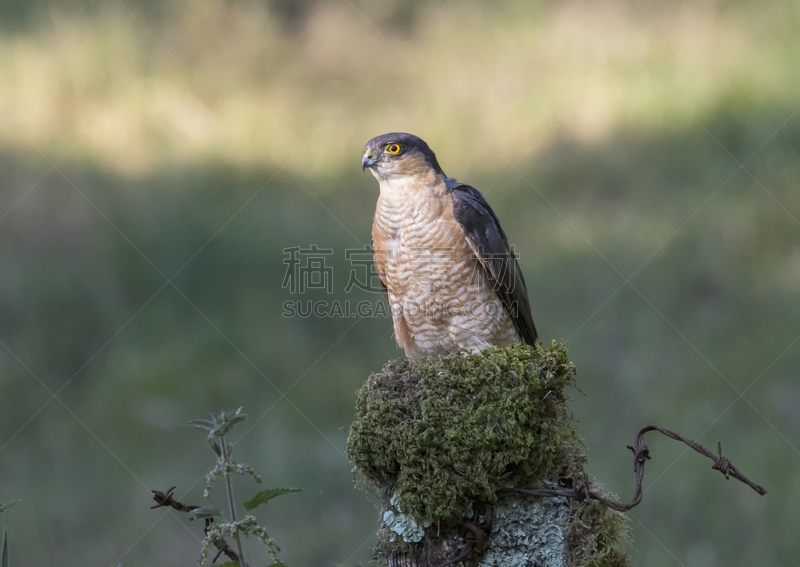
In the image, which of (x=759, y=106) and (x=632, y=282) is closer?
(x=632, y=282)

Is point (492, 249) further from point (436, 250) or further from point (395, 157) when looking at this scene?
point (395, 157)

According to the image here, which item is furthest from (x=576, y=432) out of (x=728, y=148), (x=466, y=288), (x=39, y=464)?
(x=728, y=148)

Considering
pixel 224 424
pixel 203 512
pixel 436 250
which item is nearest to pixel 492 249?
pixel 436 250

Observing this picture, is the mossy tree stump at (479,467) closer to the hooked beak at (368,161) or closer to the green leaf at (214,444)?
the green leaf at (214,444)

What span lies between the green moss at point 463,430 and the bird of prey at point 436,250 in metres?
1.09

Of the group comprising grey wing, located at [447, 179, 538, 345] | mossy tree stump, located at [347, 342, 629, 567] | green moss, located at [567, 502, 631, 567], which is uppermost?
grey wing, located at [447, 179, 538, 345]

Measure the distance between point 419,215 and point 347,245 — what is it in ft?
9.72

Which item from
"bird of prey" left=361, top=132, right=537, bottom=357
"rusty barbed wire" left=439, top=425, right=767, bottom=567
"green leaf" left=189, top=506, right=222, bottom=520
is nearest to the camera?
"green leaf" left=189, top=506, right=222, bottom=520

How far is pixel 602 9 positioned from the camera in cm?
698

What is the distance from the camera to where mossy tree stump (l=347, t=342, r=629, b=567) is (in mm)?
1725

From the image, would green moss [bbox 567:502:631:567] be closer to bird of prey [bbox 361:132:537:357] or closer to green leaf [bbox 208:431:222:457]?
green leaf [bbox 208:431:222:457]

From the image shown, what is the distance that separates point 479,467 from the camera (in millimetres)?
1706

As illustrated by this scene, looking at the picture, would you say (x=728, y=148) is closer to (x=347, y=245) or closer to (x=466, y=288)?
(x=347, y=245)

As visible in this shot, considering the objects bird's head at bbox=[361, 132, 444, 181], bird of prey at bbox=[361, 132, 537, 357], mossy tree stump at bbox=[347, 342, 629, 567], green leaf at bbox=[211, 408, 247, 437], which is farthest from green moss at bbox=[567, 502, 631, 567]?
bird's head at bbox=[361, 132, 444, 181]
